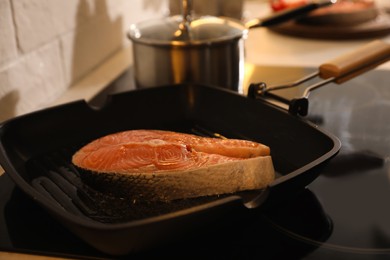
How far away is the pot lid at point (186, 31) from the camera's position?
99 cm

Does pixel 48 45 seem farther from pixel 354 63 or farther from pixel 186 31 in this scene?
pixel 354 63

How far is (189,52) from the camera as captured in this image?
0.98 meters

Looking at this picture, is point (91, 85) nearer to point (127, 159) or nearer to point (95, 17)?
point (95, 17)

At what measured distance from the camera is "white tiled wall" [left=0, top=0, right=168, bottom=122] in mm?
900

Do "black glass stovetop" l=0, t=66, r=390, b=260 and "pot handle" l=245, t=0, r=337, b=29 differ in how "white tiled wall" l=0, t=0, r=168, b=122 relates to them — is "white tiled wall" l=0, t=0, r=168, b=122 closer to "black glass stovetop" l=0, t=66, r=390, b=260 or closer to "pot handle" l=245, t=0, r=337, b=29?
"black glass stovetop" l=0, t=66, r=390, b=260

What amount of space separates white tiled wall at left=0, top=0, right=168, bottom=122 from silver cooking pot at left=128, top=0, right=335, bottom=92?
0.17 metres

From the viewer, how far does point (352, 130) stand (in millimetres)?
921

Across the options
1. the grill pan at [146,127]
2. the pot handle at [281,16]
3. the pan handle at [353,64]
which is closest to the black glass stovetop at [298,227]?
the grill pan at [146,127]

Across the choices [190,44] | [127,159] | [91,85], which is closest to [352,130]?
[190,44]

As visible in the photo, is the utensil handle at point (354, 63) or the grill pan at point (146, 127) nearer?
Result: the grill pan at point (146, 127)

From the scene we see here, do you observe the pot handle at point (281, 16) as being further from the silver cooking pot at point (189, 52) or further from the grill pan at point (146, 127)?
the grill pan at point (146, 127)

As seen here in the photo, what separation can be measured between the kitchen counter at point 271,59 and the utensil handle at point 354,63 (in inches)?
4.0

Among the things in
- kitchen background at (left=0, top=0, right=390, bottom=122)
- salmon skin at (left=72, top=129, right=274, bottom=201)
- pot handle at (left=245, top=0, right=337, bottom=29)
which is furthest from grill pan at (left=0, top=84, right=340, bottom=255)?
pot handle at (left=245, top=0, right=337, bottom=29)

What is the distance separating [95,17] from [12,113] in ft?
1.41
